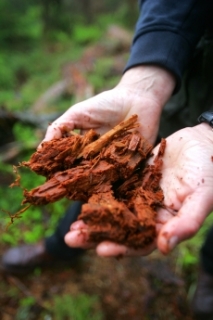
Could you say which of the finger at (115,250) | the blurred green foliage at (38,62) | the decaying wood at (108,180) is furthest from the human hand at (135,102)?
the blurred green foliage at (38,62)

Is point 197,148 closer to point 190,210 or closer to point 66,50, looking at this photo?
point 190,210

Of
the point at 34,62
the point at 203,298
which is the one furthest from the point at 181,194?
the point at 34,62

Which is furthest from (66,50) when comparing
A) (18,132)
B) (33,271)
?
(33,271)

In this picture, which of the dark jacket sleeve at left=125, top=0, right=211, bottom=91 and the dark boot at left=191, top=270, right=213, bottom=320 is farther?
the dark boot at left=191, top=270, right=213, bottom=320

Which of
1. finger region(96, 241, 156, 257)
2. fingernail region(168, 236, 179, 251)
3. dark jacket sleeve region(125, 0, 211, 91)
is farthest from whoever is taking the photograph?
dark jacket sleeve region(125, 0, 211, 91)

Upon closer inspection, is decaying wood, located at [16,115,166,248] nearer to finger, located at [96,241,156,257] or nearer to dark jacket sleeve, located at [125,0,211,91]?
finger, located at [96,241,156,257]

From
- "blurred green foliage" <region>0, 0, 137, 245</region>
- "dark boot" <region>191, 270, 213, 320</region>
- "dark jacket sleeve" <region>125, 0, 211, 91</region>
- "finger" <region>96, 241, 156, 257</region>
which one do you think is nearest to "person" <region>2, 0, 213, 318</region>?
"dark jacket sleeve" <region>125, 0, 211, 91</region>

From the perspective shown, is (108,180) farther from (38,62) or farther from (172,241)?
(38,62)
